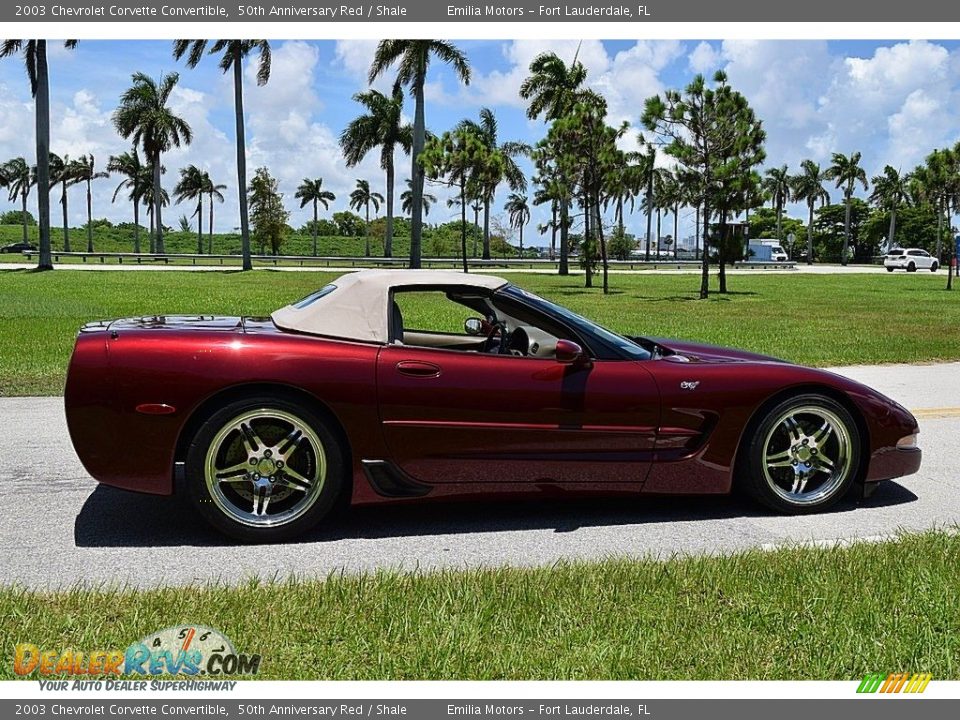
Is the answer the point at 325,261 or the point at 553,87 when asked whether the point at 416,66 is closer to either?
the point at 553,87

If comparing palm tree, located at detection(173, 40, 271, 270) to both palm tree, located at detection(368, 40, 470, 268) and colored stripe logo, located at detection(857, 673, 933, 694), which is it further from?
colored stripe logo, located at detection(857, 673, 933, 694)

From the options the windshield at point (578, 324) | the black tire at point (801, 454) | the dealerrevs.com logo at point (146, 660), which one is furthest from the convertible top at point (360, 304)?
the dealerrevs.com logo at point (146, 660)

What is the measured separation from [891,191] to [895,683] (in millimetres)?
106411

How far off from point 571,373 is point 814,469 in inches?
60.0

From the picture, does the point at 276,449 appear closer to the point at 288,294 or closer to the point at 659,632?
the point at 659,632

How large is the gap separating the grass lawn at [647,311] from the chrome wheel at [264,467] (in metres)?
5.22

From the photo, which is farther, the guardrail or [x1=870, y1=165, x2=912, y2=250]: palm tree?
[x1=870, y1=165, x2=912, y2=250]: palm tree

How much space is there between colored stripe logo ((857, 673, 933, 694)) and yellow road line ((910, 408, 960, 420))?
5.37m

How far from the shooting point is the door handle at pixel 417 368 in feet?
14.3

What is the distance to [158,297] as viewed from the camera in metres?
24.0

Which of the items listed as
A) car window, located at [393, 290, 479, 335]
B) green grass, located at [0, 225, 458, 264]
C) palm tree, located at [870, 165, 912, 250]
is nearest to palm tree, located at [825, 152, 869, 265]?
palm tree, located at [870, 165, 912, 250]

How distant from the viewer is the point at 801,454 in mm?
4848

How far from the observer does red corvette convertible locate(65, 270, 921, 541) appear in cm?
420

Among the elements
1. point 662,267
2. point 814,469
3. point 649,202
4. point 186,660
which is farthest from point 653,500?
point 649,202
